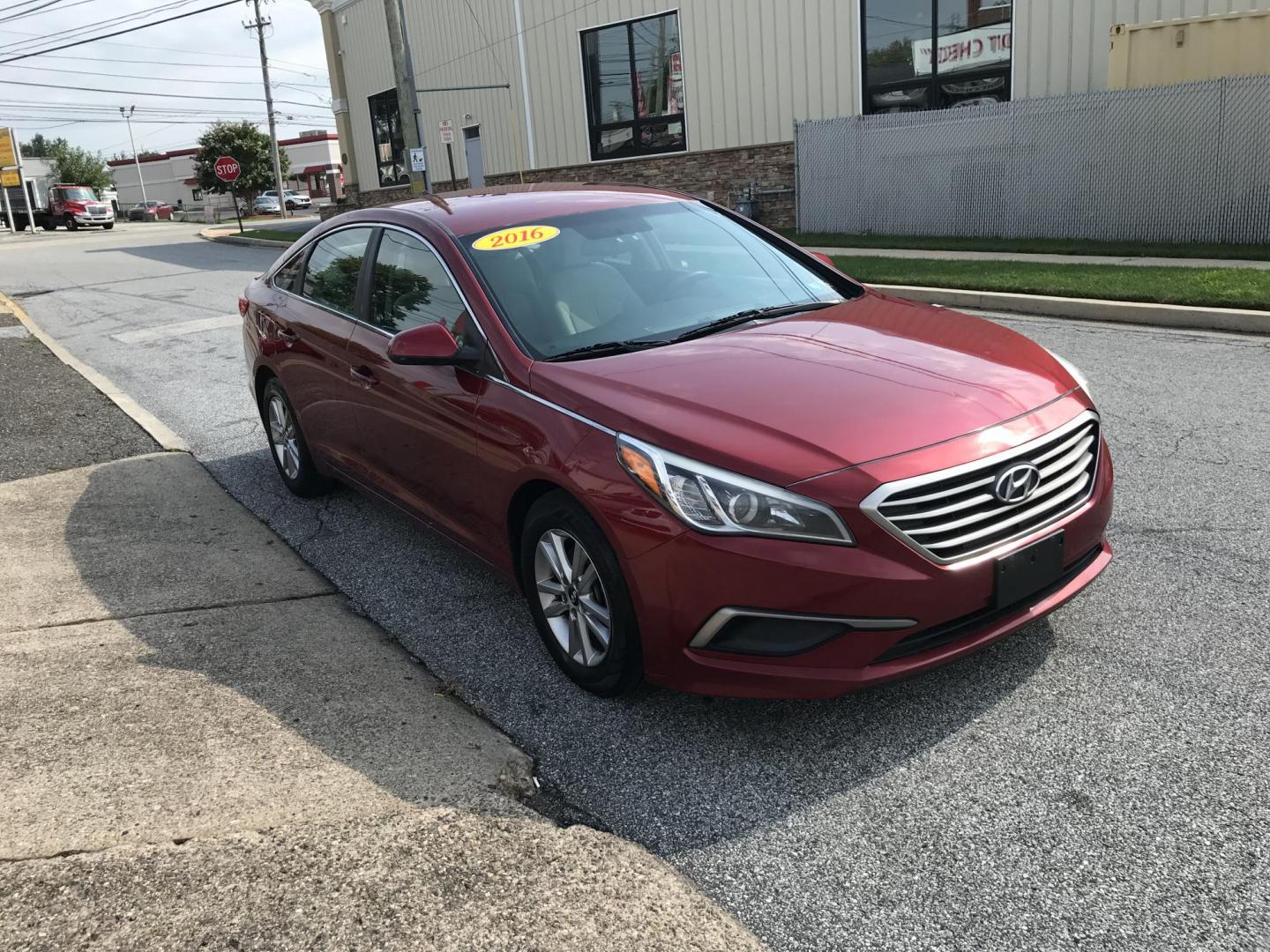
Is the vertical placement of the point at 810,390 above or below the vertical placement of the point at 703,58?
below

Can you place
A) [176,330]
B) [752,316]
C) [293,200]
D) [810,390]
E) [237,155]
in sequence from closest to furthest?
[810,390]
[752,316]
[176,330]
[237,155]
[293,200]

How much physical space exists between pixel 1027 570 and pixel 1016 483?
271 mm

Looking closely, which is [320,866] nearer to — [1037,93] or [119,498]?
[119,498]

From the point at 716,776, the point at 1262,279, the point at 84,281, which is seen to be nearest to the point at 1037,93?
the point at 1262,279

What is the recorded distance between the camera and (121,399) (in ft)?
28.5

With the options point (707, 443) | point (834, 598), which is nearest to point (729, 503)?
point (707, 443)

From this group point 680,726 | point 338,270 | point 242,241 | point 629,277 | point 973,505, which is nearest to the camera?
point 973,505

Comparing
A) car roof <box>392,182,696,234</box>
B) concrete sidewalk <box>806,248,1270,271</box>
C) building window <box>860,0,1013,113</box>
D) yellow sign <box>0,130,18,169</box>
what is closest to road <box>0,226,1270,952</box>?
car roof <box>392,182,696,234</box>

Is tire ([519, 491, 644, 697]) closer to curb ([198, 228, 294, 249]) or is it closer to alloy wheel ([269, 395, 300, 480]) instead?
alloy wheel ([269, 395, 300, 480])

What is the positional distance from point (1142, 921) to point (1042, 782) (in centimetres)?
56

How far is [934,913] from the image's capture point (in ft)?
8.16

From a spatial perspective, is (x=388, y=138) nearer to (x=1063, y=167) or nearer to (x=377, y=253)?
(x=1063, y=167)

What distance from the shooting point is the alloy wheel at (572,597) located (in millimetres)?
Answer: 3426

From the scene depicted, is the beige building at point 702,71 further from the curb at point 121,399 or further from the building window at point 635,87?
the curb at point 121,399
